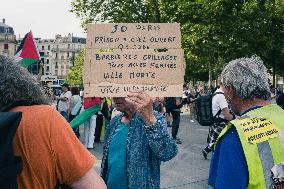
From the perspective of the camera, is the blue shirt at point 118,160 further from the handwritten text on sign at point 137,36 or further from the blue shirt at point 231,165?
the blue shirt at point 231,165

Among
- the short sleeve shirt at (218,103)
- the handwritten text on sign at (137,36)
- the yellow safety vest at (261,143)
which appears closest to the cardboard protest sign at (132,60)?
the handwritten text on sign at (137,36)

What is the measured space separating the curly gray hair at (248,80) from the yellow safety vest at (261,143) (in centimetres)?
10

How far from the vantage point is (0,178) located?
5.98 ft

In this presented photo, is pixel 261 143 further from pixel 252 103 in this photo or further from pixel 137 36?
pixel 137 36

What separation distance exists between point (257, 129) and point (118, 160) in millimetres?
1115

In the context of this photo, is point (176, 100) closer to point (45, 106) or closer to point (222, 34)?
point (45, 106)

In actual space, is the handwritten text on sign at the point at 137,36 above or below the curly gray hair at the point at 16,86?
above

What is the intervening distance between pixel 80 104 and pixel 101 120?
60.0 inches

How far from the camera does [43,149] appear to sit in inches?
79.9

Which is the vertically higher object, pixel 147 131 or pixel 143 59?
pixel 143 59

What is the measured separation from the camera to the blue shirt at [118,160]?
3291 mm

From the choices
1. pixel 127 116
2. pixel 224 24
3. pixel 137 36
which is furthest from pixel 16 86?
pixel 224 24

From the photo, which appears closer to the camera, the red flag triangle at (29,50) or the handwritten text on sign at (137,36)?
the handwritten text on sign at (137,36)

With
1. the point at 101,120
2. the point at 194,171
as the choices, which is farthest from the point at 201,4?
the point at 194,171
